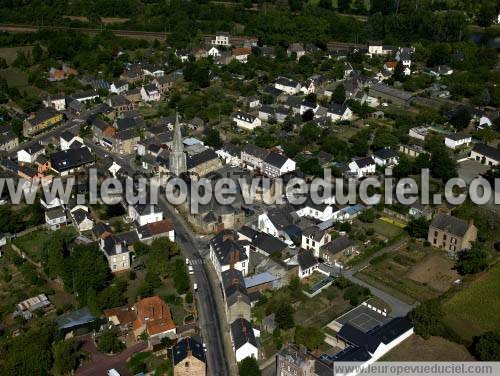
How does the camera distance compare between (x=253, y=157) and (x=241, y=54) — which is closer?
(x=253, y=157)

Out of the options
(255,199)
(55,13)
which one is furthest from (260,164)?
(55,13)

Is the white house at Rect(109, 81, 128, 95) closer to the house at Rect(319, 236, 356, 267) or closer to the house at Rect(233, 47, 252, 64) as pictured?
the house at Rect(233, 47, 252, 64)

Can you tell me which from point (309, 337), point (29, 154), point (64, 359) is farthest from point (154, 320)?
point (29, 154)

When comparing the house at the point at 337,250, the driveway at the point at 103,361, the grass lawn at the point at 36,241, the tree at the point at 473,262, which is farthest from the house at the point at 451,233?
the grass lawn at the point at 36,241

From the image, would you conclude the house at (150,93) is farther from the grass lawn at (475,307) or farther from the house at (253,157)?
the grass lawn at (475,307)

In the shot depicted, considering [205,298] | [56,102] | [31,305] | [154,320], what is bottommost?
[205,298]

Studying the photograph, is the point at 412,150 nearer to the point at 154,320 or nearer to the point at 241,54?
the point at 154,320
